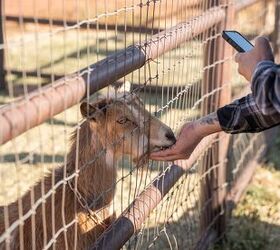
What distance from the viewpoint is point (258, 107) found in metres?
2.47

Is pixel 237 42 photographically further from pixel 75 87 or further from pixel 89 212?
pixel 89 212

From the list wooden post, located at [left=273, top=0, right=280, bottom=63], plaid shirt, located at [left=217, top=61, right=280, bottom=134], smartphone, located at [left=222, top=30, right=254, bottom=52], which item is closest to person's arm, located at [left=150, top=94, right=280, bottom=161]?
plaid shirt, located at [left=217, top=61, right=280, bottom=134]

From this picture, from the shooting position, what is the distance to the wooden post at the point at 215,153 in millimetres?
4219

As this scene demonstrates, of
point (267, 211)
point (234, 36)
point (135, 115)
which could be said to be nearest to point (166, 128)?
point (135, 115)

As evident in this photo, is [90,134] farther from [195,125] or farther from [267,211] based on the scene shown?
[267,211]

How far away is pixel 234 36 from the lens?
8.71 ft

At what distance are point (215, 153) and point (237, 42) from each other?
200 centimetres

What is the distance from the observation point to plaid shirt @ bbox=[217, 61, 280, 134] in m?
2.17

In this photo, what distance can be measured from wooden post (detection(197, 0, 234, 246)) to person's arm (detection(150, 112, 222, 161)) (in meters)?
1.28

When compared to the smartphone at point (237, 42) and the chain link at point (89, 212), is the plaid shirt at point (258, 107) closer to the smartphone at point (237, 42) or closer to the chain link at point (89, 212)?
the smartphone at point (237, 42)

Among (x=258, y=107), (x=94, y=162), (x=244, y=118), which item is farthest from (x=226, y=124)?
(x=94, y=162)

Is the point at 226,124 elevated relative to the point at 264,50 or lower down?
lower down

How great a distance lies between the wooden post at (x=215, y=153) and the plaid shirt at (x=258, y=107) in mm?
1504

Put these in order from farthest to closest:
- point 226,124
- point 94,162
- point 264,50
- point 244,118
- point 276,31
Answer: point 276,31
point 94,162
point 226,124
point 244,118
point 264,50
